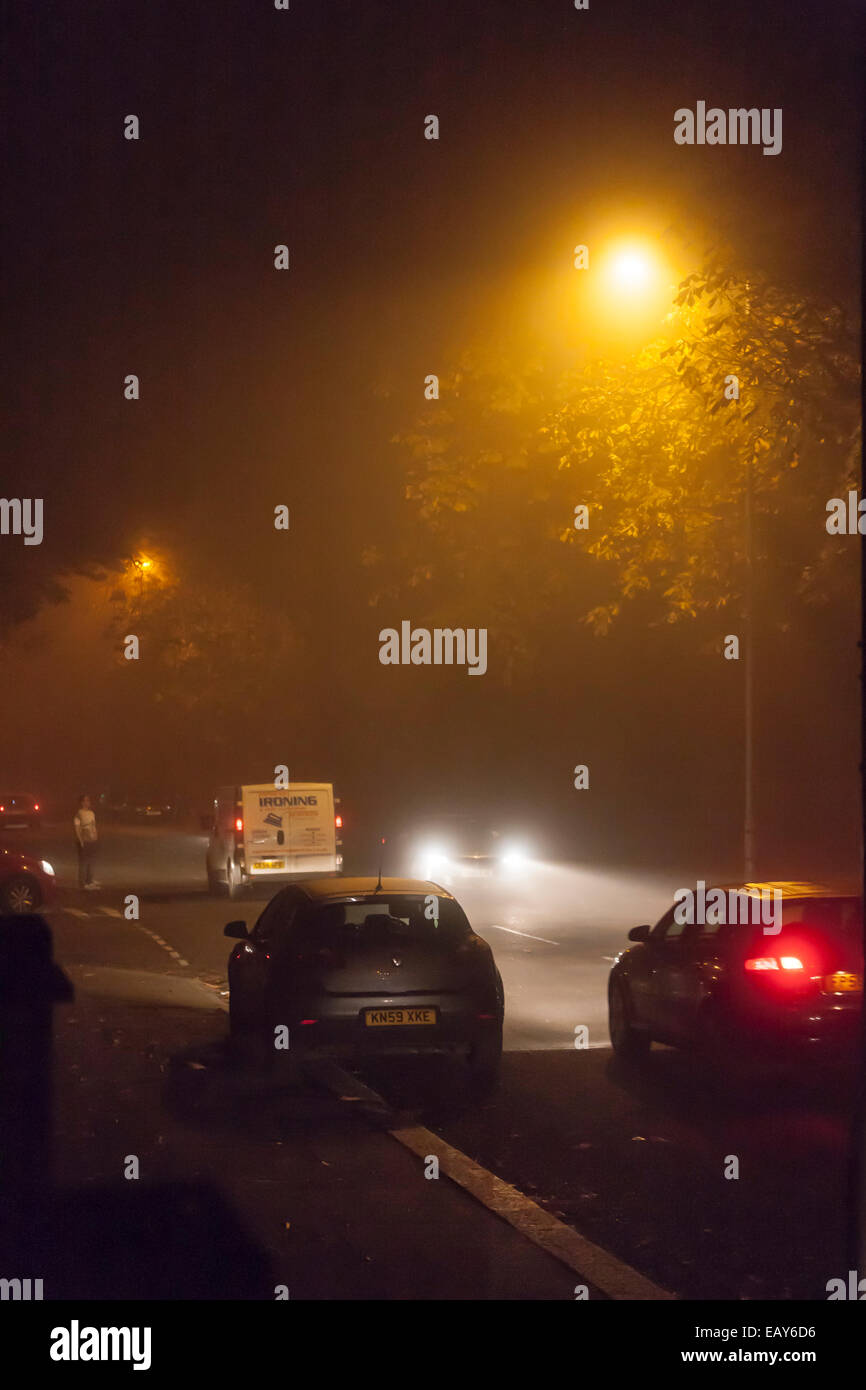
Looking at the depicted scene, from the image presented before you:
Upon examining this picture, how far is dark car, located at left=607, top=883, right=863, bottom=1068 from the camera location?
10.1 meters

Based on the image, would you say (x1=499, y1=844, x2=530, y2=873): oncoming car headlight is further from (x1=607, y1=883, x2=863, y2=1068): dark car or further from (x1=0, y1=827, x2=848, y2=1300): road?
(x1=607, y1=883, x2=863, y2=1068): dark car

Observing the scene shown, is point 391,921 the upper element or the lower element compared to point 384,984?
upper

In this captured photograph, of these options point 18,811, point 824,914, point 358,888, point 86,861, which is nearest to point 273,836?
point 86,861

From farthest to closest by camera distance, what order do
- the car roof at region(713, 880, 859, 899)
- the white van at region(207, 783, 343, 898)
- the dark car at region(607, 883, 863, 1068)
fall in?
1. the white van at region(207, 783, 343, 898)
2. the car roof at region(713, 880, 859, 899)
3. the dark car at region(607, 883, 863, 1068)

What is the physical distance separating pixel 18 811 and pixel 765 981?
34874 mm

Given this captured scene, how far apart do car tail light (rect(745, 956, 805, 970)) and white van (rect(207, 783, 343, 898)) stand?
18576 millimetres

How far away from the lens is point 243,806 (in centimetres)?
2847

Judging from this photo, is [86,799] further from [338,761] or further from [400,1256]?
[338,761]

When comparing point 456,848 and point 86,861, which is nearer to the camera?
point 86,861

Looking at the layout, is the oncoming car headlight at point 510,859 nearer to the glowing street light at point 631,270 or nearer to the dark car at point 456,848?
the dark car at point 456,848

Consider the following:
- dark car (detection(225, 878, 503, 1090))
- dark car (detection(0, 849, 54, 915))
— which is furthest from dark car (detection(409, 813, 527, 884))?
dark car (detection(225, 878, 503, 1090))

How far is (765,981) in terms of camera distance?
10188 millimetres

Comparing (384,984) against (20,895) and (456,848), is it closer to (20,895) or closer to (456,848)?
(20,895)
